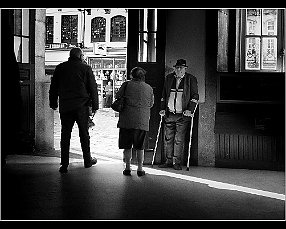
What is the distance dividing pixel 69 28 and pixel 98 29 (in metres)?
1.75

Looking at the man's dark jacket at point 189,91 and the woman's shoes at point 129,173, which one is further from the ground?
the man's dark jacket at point 189,91

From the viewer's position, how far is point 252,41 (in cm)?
831

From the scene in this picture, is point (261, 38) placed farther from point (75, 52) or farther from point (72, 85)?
point (72, 85)

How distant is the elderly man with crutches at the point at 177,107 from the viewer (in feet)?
25.2

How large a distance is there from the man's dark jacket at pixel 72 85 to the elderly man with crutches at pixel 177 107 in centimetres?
126

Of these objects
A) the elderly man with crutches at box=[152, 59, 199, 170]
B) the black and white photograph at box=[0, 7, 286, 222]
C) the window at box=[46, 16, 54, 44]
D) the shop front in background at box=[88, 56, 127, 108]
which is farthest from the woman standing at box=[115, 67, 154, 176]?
the window at box=[46, 16, 54, 44]

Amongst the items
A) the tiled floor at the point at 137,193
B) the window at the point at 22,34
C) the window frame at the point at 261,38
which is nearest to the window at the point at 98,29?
the window at the point at 22,34

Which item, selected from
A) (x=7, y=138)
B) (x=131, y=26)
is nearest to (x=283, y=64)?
(x=131, y=26)

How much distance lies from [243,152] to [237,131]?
36 centimetres

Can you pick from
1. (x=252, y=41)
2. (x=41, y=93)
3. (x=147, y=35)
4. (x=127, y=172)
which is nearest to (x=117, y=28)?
(x=41, y=93)

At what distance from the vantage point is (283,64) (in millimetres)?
8195

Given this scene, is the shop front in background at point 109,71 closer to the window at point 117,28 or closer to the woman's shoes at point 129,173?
the window at point 117,28

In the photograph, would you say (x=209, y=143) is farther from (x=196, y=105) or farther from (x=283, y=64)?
(x=283, y=64)

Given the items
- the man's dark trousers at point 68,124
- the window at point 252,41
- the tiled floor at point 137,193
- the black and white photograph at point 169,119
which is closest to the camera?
the tiled floor at point 137,193
